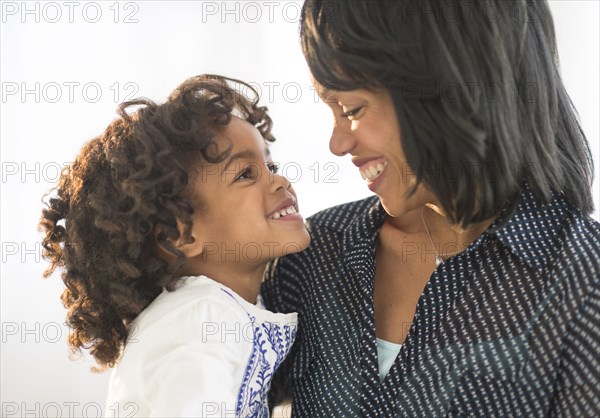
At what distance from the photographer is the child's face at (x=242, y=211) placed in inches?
58.9

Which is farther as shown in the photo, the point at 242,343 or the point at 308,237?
the point at 308,237

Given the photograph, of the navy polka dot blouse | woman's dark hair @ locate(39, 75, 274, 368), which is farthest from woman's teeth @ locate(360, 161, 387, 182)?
woman's dark hair @ locate(39, 75, 274, 368)

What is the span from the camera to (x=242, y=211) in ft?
4.95

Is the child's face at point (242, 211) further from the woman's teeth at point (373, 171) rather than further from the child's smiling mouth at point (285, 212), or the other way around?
the woman's teeth at point (373, 171)

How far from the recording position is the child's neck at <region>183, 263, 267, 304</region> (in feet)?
5.09

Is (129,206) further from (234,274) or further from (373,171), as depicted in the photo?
(373,171)

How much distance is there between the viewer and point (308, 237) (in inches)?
59.5

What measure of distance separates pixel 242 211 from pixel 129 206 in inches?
8.2

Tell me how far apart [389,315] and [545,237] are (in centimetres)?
31

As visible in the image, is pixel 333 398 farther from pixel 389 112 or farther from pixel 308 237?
pixel 389 112

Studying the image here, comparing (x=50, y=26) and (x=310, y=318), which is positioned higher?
(x=50, y=26)

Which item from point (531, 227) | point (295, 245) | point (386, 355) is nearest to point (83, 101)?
point (295, 245)

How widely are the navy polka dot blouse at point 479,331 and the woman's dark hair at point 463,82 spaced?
2.7 inches

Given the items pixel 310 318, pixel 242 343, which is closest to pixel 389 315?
pixel 310 318
